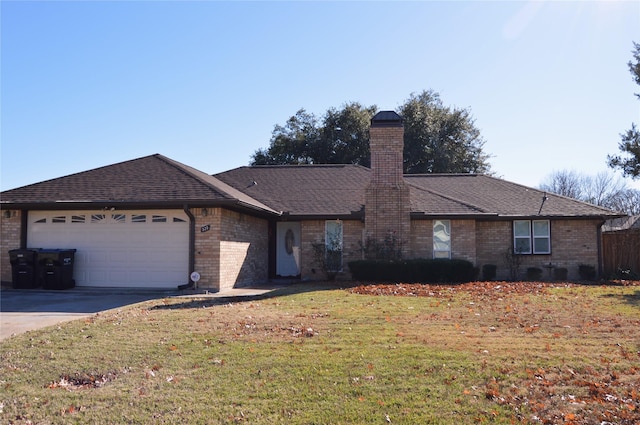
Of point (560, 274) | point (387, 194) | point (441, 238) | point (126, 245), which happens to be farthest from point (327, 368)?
point (560, 274)

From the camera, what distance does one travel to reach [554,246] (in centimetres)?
1919

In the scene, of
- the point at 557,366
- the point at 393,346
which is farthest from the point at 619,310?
the point at 393,346

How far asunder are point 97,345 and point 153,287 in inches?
305

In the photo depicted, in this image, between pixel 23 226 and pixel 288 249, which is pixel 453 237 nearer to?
pixel 288 249

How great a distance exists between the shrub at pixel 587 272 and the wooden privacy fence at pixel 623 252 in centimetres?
107

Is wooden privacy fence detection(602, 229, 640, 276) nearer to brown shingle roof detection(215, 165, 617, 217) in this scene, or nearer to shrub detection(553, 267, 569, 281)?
brown shingle roof detection(215, 165, 617, 217)

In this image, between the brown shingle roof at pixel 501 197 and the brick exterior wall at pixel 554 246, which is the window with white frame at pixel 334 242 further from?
the brick exterior wall at pixel 554 246

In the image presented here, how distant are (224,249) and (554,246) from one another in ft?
41.0

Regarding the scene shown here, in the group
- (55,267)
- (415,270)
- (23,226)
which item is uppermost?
(23,226)

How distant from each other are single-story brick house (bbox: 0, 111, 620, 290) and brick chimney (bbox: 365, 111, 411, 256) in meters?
0.04

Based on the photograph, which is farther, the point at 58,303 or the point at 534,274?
the point at 534,274

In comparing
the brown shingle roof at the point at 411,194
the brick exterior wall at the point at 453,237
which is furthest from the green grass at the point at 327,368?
the brown shingle roof at the point at 411,194

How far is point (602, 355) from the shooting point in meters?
6.52

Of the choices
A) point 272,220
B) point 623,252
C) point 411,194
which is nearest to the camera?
point 411,194
